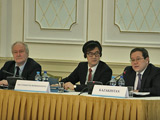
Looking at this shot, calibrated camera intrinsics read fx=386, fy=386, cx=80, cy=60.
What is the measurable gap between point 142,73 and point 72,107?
1.07 metres

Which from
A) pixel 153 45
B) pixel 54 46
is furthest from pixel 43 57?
pixel 153 45

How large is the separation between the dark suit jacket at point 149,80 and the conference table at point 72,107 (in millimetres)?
298

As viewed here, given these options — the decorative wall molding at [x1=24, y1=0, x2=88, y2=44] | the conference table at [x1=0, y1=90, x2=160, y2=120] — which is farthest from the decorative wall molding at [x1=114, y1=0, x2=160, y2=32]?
the conference table at [x1=0, y1=90, x2=160, y2=120]

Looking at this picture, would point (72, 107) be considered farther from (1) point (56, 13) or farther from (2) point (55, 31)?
(1) point (56, 13)

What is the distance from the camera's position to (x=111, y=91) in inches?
156

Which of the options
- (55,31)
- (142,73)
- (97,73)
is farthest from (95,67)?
(55,31)

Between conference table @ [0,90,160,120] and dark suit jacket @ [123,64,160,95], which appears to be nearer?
conference table @ [0,90,160,120]

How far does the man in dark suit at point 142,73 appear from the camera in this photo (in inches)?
178

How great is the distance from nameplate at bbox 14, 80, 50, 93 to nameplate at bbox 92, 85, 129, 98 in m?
0.56

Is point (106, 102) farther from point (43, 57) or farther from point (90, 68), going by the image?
point (43, 57)

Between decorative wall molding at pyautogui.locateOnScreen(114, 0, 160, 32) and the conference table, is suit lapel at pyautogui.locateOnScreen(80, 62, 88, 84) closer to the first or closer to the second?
the conference table

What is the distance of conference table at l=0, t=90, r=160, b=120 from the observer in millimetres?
3811

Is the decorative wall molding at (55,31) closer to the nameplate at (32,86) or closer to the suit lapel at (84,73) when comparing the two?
the suit lapel at (84,73)

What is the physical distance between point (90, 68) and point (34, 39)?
1.71m
